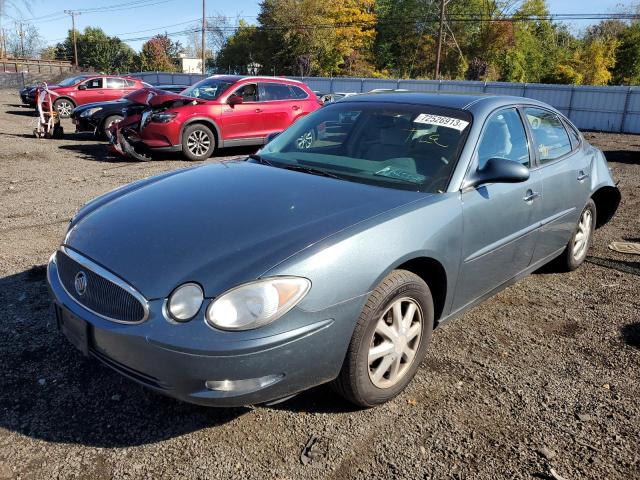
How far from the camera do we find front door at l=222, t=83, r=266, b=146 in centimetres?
1099

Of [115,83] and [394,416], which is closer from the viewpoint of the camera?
[394,416]

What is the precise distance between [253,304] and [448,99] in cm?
230

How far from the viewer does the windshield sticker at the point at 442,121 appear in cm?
336

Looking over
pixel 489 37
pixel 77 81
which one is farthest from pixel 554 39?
pixel 77 81

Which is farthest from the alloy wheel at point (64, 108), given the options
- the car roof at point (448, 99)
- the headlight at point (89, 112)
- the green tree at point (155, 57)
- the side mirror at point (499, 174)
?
the green tree at point (155, 57)

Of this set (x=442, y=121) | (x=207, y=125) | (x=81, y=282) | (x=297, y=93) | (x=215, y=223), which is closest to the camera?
(x=81, y=282)

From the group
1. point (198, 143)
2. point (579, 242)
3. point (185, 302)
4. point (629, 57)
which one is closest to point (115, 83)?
point (198, 143)

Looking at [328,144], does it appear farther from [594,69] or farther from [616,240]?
[594,69]

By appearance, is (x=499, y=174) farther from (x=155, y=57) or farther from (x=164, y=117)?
(x=155, y=57)

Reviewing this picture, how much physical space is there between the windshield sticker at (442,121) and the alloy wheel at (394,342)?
49.8 inches

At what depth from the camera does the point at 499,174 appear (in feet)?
10.2

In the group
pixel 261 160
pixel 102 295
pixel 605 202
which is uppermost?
pixel 261 160

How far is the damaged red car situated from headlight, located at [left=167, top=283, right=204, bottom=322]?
8.74 m

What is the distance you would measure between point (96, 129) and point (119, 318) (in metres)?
12.3
